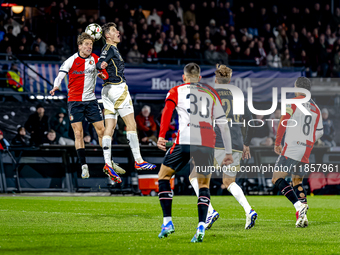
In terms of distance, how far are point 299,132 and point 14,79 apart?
39.1ft

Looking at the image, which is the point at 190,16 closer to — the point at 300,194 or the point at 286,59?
the point at 286,59

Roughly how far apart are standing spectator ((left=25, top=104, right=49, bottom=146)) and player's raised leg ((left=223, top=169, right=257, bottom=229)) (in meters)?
9.07

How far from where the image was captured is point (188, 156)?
6367mm

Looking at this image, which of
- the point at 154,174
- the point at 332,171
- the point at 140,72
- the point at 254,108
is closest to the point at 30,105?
the point at 140,72

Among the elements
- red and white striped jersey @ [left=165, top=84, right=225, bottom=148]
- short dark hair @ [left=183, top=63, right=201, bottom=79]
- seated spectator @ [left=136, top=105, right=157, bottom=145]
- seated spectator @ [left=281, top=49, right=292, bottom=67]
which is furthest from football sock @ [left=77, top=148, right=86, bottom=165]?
seated spectator @ [left=281, top=49, right=292, bottom=67]

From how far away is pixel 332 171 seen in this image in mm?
17047

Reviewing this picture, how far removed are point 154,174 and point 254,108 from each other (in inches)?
201

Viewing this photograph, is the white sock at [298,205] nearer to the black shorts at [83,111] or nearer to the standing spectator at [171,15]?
the black shorts at [83,111]

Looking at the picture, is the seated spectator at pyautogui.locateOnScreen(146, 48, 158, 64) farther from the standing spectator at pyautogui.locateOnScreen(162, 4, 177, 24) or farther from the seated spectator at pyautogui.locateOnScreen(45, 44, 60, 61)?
the seated spectator at pyautogui.locateOnScreen(45, 44, 60, 61)

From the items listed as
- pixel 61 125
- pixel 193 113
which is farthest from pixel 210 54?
pixel 193 113

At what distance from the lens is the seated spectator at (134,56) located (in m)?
19.6

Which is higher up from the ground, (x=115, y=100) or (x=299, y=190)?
(x=115, y=100)

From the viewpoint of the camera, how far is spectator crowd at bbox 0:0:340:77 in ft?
65.4

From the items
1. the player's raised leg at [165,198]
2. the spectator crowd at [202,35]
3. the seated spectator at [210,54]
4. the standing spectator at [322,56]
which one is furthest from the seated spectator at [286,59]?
the player's raised leg at [165,198]
